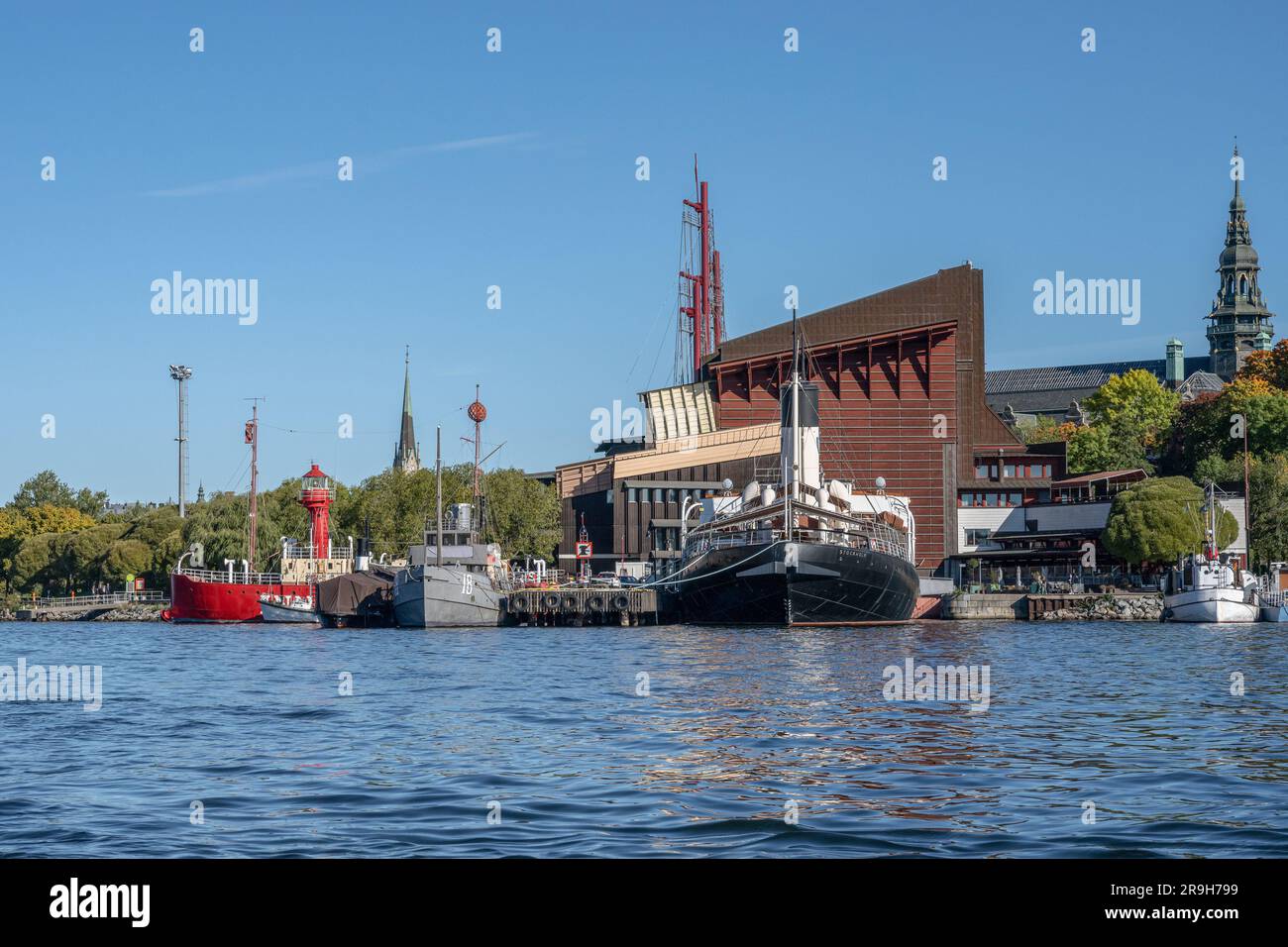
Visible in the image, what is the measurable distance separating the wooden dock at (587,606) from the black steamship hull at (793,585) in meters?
6.94

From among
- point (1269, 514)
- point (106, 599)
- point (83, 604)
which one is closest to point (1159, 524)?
point (1269, 514)

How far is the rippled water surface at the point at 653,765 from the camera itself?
1633 centimetres

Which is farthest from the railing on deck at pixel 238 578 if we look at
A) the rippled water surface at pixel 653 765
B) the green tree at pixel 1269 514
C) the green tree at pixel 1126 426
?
the green tree at pixel 1126 426

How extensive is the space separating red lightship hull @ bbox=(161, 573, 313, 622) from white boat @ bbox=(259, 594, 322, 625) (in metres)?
3.72

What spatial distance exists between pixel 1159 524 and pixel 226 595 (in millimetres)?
73768

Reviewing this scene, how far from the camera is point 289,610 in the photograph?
113250mm

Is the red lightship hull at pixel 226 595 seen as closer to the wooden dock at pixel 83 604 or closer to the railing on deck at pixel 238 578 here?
the railing on deck at pixel 238 578

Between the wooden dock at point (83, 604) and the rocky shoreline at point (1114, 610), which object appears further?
the wooden dock at point (83, 604)

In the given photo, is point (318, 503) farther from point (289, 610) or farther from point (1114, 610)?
point (1114, 610)

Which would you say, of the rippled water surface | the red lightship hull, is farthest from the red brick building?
the rippled water surface

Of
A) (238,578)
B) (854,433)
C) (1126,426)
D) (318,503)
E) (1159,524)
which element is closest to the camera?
(1159,524)
